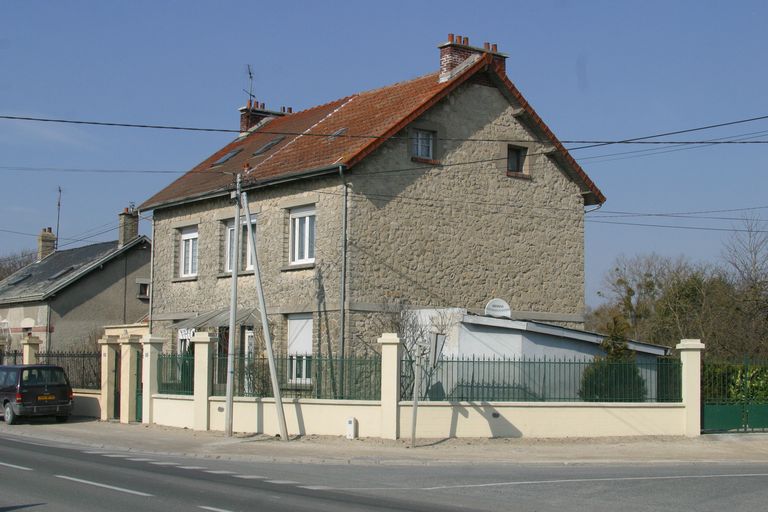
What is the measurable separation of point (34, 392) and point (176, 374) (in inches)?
167

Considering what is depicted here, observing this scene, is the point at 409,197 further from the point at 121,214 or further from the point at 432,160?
the point at 121,214

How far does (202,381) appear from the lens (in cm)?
2488

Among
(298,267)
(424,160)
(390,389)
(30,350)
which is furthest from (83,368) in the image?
(390,389)

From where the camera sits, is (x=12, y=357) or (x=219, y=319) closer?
(x=219, y=319)

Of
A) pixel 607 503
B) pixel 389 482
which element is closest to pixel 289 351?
pixel 389 482

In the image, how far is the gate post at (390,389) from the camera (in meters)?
21.3

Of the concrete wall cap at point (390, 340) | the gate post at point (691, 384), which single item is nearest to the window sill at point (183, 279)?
the concrete wall cap at point (390, 340)

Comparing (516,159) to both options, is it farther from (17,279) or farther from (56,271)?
(17,279)

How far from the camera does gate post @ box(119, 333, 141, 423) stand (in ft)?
90.5

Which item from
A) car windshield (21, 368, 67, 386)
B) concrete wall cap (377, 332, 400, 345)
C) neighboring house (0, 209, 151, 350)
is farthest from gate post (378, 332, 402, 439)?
neighboring house (0, 209, 151, 350)

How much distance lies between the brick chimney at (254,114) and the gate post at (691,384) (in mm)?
19248

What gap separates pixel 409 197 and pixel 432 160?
4.41 ft

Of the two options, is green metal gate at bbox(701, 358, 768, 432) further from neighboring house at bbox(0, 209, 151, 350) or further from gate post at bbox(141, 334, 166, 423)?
neighboring house at bbox(0, 209, 151, 350)

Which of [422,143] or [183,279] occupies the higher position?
[422,143]
